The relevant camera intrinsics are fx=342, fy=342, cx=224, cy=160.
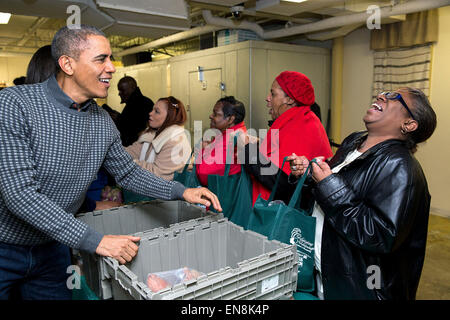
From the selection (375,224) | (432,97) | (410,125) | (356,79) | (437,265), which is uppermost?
(356,79)

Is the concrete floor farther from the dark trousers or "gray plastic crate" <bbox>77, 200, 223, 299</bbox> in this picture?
the dark trousers

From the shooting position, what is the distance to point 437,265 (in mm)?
3188

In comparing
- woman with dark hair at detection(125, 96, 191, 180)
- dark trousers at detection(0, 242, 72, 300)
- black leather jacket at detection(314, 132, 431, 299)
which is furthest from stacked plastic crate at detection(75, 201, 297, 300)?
woman with dark hair at detection(125, 96, 191, 180)

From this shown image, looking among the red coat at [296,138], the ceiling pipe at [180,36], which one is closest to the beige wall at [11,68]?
the ceiling pipe at [180,36]

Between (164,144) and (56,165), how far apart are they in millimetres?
1408

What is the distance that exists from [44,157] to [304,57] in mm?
4531

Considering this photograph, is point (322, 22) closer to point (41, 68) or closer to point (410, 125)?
point (410, 125)

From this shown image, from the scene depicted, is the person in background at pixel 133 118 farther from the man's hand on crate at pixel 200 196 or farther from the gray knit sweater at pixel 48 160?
the man's hand on crate at pixel 200 196

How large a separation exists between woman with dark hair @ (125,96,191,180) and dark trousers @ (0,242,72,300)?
43.8 inches

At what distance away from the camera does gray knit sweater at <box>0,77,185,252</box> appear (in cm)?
108

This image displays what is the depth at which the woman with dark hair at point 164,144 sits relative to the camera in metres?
2.52

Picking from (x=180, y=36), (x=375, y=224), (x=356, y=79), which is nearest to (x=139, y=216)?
(x=375, y=224)

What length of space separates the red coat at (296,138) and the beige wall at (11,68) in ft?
30.3
